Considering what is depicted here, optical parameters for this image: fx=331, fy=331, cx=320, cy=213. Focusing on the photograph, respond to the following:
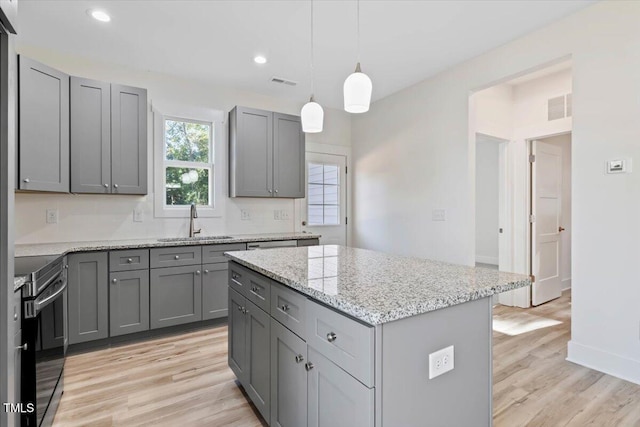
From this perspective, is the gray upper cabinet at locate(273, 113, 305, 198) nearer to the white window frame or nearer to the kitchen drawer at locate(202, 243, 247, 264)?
the white window frame

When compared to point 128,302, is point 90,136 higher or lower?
higher

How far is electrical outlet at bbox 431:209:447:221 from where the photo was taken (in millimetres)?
3629

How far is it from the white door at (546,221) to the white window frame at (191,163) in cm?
379

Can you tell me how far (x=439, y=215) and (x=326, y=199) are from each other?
1.75 meters

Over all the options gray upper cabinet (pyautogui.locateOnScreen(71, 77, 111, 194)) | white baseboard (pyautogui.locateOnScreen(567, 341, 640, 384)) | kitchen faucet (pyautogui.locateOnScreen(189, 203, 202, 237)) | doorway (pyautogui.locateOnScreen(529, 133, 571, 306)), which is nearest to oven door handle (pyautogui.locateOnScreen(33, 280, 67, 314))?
gray upper cabinet (pyautogui.locateOnScreen(71, 77, 111, 194))

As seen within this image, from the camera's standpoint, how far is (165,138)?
12.1 ft

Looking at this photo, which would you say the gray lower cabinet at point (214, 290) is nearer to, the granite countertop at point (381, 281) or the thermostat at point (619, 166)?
the granite countertop at point (381, 281)

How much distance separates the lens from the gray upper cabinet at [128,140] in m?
3.13

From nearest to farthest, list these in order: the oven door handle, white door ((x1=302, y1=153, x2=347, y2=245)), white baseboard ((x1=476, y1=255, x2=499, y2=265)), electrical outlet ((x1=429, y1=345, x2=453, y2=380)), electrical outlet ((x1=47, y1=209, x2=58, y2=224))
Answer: electrical outlet ((x1=429, y1=345, x2=453, y2=380)), the oven door handle, electrical outlet ((x1=47, y1=209, x2=58, y2=224)), white door ((x1=302, y1=153, x2=347, y2=245)), white baseboard ((x1=476, y1=255, x2=499, y2=265))

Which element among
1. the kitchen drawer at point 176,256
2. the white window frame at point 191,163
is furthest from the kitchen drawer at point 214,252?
the white window frame at point 191,163

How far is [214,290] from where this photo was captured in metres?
3.36

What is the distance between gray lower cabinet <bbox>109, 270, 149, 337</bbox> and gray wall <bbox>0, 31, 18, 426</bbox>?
2.03 meters

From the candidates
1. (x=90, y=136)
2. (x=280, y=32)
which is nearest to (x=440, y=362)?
(x=280, y=32)

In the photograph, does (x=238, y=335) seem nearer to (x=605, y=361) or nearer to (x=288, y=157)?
(x=288, y=157)
